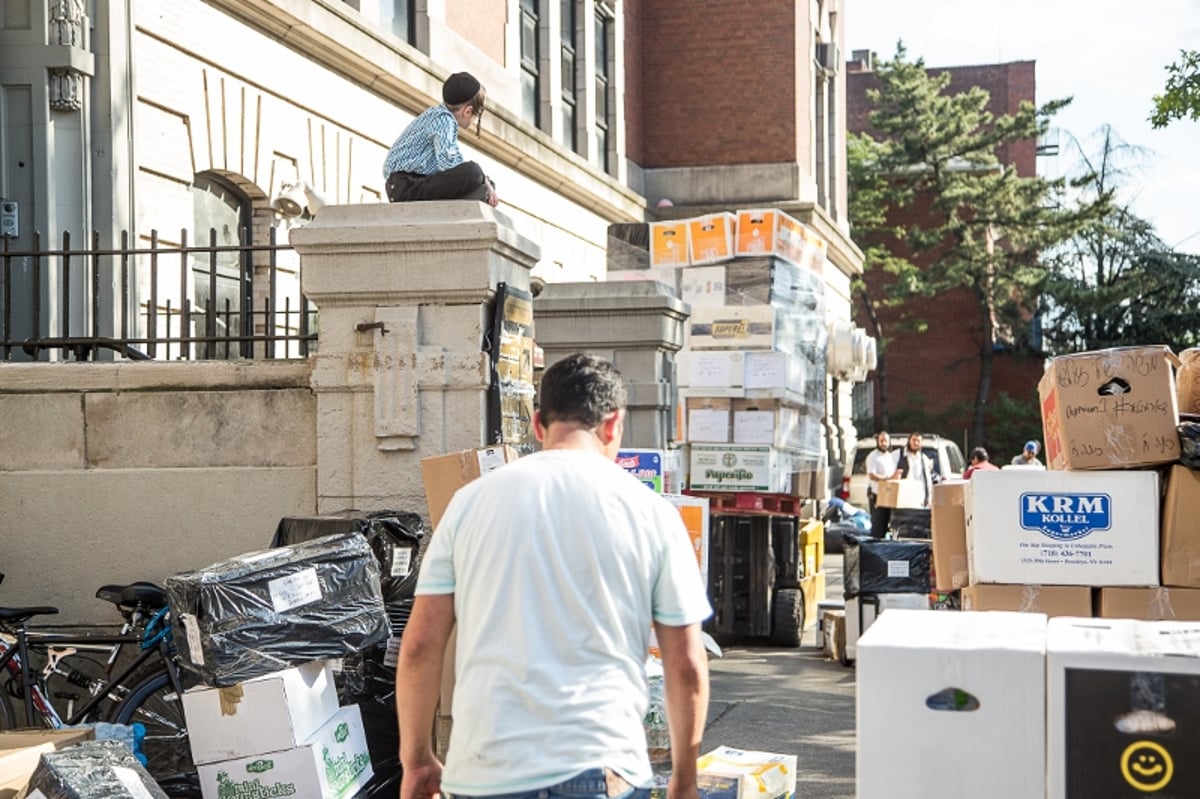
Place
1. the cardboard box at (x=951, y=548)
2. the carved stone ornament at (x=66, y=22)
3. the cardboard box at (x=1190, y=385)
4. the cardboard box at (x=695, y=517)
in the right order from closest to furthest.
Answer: the cardboard box at (x=1190, y=385) → the cardboard box at (x=695, y=517) → the cardboard box at (x=951, y=548) → the carved stone ornament at (x=66, y=22)

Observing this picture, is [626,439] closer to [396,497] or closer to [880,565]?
[880,565]

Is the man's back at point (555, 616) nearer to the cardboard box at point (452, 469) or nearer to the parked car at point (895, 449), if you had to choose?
the cardboard box at point (452, 469)

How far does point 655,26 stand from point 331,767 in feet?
85.7

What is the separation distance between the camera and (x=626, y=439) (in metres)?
11.5

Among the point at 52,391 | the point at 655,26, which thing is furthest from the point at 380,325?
the point at 655,26

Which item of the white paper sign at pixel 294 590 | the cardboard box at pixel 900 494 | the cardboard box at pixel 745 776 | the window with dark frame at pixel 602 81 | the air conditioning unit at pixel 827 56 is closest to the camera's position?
the cardboard box at pixel 745 776

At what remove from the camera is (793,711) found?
9.34 m

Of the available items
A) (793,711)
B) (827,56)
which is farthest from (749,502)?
(827,56)

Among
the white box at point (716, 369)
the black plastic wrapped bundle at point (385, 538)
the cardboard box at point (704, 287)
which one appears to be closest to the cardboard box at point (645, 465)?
the black plastic wrapped bundle at point (385, 538)

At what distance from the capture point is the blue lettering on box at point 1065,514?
254 inches

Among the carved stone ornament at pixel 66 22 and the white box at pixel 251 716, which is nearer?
the white box at pixel 251 716

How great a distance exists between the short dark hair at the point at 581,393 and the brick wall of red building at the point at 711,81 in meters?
25.7

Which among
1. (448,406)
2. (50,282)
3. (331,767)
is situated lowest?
(331,767)

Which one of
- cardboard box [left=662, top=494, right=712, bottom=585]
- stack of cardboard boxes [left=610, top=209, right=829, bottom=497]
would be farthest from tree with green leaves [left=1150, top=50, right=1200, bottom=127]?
cardboard box [left=662, top=494, right=712, bottom=585]
